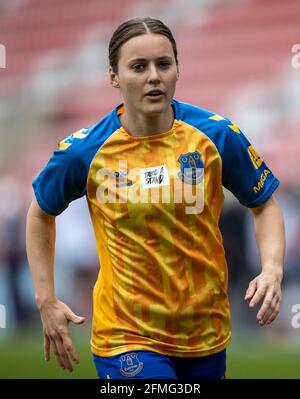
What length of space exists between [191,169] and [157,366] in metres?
0.83

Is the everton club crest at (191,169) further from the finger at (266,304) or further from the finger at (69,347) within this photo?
the finger at (69,347)

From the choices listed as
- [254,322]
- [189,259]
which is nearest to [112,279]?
[189,259]

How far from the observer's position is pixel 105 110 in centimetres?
1142

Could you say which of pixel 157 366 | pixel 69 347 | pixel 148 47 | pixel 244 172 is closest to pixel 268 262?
pixel 244 172

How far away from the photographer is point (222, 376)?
4.08 meters

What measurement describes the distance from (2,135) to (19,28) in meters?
1.66

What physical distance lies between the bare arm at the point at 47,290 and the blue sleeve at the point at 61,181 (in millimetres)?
63

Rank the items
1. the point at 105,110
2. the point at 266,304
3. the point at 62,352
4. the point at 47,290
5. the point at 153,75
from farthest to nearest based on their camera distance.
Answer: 1. the point at 105,110
2. the point at 47,290
3. the point at 62,352
4. the point at 153,75
5. the point at 266,304

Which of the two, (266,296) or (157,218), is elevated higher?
(157,218)

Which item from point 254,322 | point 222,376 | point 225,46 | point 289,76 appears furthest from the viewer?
point 225,46

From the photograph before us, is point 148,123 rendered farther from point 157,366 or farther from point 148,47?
point 157,366

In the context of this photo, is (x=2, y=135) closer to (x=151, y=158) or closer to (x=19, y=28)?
(x=19, y=28)

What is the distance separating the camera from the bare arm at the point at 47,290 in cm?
383

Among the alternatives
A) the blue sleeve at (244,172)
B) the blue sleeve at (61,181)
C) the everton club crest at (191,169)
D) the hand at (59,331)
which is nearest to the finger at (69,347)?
the hand at (59,331)
